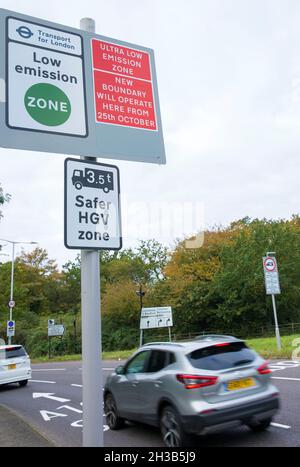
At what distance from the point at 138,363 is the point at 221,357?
6.19 feet

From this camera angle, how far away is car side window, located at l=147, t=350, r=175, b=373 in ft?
22.6

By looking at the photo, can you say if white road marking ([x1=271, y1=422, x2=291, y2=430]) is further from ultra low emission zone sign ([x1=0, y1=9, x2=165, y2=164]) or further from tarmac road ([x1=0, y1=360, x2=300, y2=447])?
ultra low emission zone sign ([x1=0, y1=9, x2=165, y2=164])

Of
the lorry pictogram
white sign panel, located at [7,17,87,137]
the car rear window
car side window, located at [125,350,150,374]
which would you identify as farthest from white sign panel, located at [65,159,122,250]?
car side window, located at [125,350,150,374]

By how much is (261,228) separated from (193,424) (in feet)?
118

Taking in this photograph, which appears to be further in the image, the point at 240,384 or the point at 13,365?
the point at 13,365

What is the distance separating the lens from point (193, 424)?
5906mm

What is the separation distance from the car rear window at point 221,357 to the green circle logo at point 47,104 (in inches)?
167

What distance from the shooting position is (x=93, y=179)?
3598 mm

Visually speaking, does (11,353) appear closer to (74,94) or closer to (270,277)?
(270,277)

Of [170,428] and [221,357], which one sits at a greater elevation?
[221,357]

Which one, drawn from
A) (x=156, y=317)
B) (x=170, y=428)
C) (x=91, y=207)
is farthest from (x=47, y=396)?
(x=156, y=317)

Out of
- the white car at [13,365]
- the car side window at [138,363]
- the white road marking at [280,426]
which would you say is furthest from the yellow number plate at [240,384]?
the white car at [13,365]

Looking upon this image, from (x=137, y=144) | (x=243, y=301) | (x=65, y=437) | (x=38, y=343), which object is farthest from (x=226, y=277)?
(x=137, y=144)
